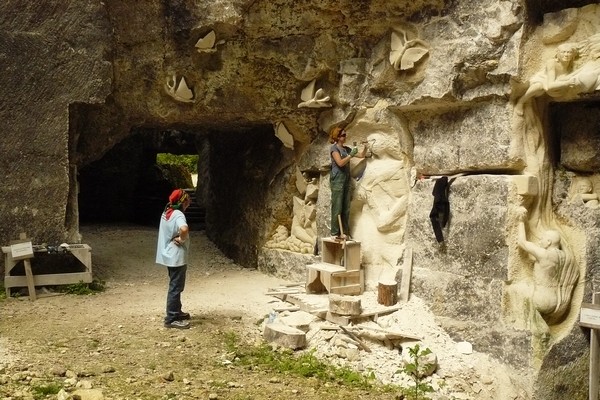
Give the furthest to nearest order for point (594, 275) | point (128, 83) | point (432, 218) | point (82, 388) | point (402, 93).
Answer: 1. point (128, 83)
2. point (402, 93)
3. point (432, 218)
4. point (594, 275)
5. point (82, 388)

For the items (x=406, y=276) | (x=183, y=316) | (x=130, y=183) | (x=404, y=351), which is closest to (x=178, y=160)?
(x=130, y=183)

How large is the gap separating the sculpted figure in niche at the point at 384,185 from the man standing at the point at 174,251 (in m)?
2.48

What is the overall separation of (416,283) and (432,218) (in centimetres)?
82

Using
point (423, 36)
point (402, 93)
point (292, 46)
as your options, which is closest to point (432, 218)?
point (402, 93)

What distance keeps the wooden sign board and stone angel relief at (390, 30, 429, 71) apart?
497 cm

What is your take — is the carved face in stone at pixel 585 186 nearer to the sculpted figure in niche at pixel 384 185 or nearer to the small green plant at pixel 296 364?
the sculpted figure in niche at pixel 384 185

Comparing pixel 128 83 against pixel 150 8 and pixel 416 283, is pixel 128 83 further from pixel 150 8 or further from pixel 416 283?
pixel 416 283

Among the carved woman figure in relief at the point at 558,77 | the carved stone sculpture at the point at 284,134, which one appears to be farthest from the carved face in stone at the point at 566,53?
the carved stone sculpture at the point at 284,134

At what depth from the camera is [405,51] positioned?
6.99 meters

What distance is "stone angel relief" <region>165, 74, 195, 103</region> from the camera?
8.41 metres

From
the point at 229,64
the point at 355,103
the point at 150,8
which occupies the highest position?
the point at 150,8

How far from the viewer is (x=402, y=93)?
23.7ft

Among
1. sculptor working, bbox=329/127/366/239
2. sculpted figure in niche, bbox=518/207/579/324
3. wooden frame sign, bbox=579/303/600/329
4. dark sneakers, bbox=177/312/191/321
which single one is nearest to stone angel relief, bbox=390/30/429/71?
sculptor working, bbox=329/127/366/239

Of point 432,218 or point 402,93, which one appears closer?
point 432,218
